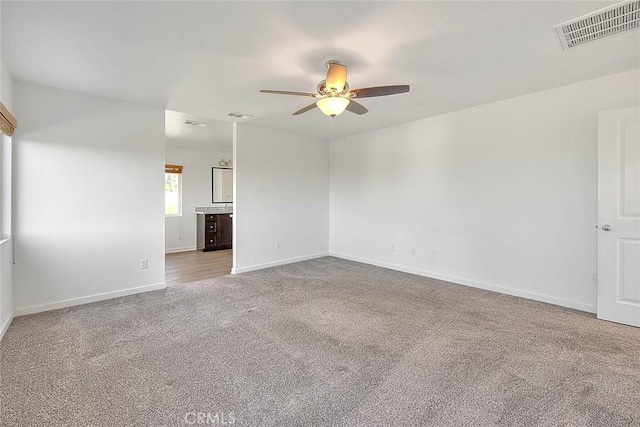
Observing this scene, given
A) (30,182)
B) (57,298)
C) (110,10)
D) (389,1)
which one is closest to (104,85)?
(30,182)

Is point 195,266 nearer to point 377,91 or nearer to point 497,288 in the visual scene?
point 377,91

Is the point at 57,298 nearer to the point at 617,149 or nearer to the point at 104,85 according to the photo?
the point at 104,85

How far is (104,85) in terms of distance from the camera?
3221 mm

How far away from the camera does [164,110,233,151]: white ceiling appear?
15.7 feet

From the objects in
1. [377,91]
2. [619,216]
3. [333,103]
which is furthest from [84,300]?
[619,216]

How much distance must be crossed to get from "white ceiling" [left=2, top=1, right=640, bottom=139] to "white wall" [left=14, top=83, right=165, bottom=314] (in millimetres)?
293

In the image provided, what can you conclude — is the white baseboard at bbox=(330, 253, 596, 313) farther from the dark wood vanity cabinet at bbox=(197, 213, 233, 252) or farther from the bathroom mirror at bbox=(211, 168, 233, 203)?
the bathroom mirror at bbox=(211, 168, 233, 203)

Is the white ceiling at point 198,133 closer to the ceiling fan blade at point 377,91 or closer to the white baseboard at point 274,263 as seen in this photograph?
the white baseboard at point 274,263

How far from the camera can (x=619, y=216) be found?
291 cm

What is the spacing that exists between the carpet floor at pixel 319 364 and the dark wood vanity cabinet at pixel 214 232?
361 cm

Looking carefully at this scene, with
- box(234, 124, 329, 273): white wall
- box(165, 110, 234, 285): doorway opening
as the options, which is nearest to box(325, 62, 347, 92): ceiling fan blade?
box(234, 124, 329, 273): white wall

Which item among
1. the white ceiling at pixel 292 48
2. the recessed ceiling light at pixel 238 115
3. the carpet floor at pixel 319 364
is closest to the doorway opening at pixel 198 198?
the recessed ceiling light at pixel 238 115

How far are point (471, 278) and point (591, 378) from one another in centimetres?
222

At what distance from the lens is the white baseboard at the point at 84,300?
10.4ft
